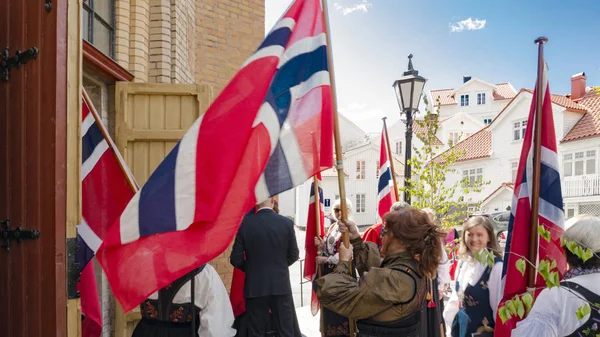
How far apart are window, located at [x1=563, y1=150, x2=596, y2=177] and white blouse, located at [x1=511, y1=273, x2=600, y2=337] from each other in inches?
1148

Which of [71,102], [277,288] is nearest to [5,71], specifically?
[71,102]

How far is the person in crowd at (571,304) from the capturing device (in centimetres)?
225

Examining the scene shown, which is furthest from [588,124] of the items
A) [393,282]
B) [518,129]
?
[393,282]

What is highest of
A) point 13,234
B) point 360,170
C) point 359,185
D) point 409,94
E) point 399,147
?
point 399,147

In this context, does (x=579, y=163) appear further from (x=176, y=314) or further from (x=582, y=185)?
(x=176, y=314)

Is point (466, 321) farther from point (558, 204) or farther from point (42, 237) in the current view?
point (42, 237)

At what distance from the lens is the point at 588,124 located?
27.4 meters

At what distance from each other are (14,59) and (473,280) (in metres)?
3.78

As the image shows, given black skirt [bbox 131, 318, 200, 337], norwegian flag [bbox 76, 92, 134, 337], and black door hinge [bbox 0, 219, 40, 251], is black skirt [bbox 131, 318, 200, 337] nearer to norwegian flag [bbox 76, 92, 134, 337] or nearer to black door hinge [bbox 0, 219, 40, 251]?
norwegian flag [bbox 76, 92, 134, 337]

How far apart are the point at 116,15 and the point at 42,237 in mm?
3800

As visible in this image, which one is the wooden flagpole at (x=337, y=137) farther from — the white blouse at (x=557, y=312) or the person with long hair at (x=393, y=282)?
the white blouse at (x=557, y=312)

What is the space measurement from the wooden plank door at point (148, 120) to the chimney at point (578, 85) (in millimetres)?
30692

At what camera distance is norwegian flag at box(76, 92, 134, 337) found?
314 centimetres

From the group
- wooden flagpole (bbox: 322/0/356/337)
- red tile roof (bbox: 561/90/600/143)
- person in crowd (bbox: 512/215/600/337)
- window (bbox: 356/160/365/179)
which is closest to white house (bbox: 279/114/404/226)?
window (bbox: 356/160/365/179)
